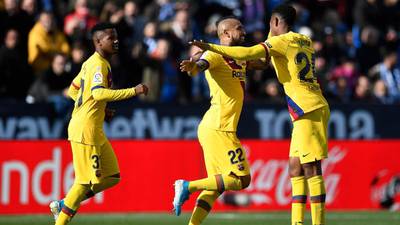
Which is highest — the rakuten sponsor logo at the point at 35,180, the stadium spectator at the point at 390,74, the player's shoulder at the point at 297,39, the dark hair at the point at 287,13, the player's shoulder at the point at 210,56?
the dark hair at the point at 287,13

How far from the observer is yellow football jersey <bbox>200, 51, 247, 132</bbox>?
12.5 m

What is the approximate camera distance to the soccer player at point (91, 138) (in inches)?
488

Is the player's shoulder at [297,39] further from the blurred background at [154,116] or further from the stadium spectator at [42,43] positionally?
the stadium spectator at [42,43]

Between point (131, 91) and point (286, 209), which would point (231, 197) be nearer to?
point (286, 209)

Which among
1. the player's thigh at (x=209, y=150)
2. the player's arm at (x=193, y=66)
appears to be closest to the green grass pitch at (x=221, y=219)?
the player's thigh at (x=209, y=150)

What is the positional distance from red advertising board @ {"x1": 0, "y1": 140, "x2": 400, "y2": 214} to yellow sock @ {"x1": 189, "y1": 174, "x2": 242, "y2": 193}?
5.68 meters

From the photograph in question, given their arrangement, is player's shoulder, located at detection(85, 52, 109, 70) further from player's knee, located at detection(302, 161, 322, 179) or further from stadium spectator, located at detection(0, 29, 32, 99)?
stadium spectator, located at detection(0, 29, 32, 99)

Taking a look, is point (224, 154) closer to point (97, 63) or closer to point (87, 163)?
point (87, 163)

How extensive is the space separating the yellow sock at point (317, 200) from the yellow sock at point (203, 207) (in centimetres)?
111

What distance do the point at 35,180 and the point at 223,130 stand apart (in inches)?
239

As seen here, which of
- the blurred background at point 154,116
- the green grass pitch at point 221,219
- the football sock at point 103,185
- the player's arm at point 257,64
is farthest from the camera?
the blurred background at point 154,116

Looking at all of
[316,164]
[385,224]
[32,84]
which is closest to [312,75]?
[316,164]

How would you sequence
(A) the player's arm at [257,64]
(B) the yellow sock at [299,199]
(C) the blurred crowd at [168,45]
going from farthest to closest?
(C) the blurred crowd at [168,45], (A) the player's arm at [257,64], (B) the yellow sock at [299,199]

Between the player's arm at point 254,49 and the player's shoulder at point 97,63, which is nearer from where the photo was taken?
the player's arm at point 254,49
